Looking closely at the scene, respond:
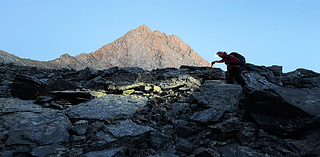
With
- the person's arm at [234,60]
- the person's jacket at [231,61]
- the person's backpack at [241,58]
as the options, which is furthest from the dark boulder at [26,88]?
the person's backpack at [241,58]

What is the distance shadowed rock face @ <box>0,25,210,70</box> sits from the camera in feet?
191

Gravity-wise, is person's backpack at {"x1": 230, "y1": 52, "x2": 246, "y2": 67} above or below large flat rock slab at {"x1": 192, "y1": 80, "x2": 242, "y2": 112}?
above

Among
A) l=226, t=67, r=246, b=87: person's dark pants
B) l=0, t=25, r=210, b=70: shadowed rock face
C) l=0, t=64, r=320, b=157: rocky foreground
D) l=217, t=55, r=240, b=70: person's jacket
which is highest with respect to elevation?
l=0, t=25, r=210, b=70: shadowed rock face

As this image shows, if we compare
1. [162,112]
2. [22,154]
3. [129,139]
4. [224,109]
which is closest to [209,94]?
[224,109]

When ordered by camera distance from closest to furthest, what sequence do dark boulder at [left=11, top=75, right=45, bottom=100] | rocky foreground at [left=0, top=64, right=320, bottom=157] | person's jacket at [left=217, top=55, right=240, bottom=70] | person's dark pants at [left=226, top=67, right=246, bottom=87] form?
rocky foreground at [left=0, top=64, right=320, bottom=157] → dark boulder at [left=11, top=75, right=45, bottom=100] → person's dark pants at [left=226, top=67, right=246, bottom=87] → person's jacket at [left=217, top=55, right=240, bottom=70]

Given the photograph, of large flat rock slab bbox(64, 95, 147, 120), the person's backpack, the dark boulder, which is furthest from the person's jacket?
the dark boulder

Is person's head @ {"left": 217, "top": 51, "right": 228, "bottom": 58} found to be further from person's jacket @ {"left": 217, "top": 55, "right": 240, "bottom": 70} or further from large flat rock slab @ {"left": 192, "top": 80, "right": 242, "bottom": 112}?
large flat rock slab @ {"left": 192, "top": 80, "right": 242, "bottom": 112}

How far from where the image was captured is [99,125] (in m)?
4.98

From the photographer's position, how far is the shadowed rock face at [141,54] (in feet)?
191

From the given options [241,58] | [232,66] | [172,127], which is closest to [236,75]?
[232,66]

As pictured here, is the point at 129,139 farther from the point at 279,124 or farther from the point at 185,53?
the point at 185,53

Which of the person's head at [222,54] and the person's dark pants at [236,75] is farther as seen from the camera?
the person's head at [222,54]

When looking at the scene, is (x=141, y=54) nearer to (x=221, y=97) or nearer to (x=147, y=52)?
(x=147, y=52)

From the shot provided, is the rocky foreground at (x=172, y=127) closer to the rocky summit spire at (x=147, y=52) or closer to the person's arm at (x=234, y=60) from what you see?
the person's arm at (x=234, y=60)
